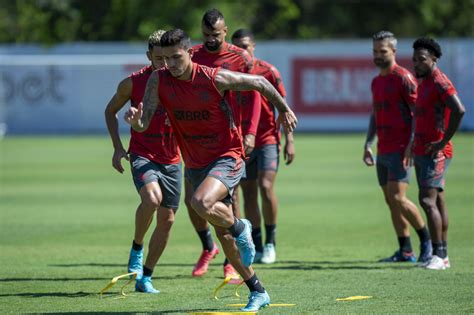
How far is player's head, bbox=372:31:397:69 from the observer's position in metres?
10.9

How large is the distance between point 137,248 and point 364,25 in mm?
46295

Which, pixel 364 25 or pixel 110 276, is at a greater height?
pixel 110 276

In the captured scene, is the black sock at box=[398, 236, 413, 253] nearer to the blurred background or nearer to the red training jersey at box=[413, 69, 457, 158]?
the red training jersey at box=[413, 69, 457, 158]

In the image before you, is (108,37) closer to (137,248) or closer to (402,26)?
(402,26)

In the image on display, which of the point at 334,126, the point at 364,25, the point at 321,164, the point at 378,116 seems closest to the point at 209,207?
the point at 378,116

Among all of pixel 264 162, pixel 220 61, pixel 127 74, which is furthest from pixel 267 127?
pixel 127 74

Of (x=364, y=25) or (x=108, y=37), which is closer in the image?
(x=108, y=37)

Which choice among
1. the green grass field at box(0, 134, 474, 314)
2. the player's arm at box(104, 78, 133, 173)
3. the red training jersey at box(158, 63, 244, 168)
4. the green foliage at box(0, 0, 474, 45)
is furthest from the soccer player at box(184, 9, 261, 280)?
the green foliage at box(0, 0, 474, 45)

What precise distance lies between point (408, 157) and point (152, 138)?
2968 millimetres

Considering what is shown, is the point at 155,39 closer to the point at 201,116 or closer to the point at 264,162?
the point at 201,116

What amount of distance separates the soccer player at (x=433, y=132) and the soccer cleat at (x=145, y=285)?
9.83 feet

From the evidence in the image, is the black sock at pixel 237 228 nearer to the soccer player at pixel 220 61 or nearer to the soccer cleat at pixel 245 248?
the soccer cleat at pixel 245 248

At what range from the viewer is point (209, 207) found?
7945 millimetres

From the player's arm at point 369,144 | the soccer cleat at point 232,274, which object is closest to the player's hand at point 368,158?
the player's arm at point 369,144
